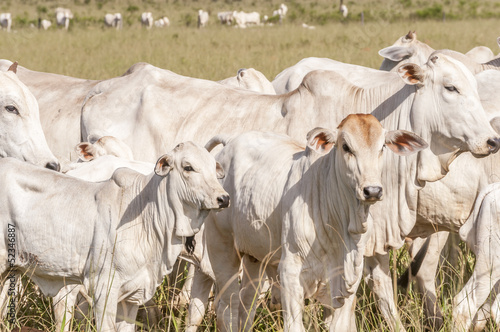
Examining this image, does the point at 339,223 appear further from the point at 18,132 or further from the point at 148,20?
the point at 148,20

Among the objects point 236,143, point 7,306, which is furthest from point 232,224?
point 7,306

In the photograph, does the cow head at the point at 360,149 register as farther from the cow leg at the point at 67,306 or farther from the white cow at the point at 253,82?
the white cow at the point at 253,82

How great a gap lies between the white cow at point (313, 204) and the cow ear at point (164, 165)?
2.08 ft

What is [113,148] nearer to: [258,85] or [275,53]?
[258,85]

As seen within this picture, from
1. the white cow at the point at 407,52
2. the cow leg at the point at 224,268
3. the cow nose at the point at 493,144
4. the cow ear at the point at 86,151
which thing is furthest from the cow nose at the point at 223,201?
the white cow at the point at 407,52

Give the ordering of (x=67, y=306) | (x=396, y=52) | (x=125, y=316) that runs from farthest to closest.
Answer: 1. (x=396, y=52)
2. (x=67, y=306)
3. (x=125, y=316)

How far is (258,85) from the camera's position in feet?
27.9

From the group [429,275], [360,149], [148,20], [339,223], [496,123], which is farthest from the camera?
[148,20]

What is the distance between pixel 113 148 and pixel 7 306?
1.75 m

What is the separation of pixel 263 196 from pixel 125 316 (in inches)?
40.0

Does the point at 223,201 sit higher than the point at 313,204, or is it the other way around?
the point at 223,201

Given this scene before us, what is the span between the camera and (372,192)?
4270mm

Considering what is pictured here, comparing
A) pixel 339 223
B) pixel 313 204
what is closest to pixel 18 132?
pixel 313 204

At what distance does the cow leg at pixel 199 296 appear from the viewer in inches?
223
